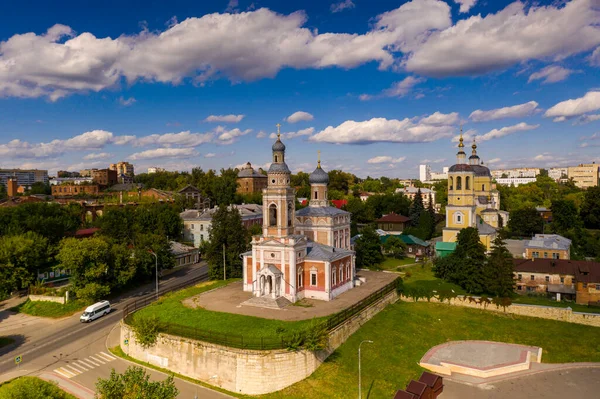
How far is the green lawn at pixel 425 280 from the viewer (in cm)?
4179

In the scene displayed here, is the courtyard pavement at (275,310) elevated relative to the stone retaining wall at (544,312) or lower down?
elevated

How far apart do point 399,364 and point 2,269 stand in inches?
1427

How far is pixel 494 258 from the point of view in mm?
40594

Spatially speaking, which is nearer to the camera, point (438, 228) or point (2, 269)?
point (2, 269)

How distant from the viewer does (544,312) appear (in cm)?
3659

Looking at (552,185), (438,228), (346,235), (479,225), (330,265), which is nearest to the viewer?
(330,265)

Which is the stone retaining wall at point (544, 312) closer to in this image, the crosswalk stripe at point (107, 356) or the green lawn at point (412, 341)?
the green lawn at point (412, 341)

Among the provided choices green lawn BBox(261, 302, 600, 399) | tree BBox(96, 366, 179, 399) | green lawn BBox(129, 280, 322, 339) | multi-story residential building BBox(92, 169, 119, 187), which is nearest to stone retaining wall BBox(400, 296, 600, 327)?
green lawn BBox(261, 302, 600, 399)

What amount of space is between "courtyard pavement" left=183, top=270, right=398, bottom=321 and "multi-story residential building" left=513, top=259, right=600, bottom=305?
14155 millimetres

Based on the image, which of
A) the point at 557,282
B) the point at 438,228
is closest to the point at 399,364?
the point at 557,282

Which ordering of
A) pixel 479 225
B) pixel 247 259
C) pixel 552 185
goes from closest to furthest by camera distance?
pixel 247 259 < pixel 479 225 < pixel 552 185

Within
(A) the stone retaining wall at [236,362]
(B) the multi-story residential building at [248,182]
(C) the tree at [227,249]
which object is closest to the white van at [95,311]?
(A) the stone retaining wall at [236,362]

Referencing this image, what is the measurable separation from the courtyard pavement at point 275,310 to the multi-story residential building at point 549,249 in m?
20.4

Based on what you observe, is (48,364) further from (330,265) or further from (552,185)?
(552,185)
